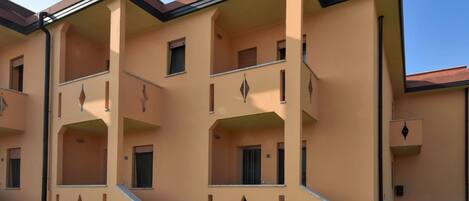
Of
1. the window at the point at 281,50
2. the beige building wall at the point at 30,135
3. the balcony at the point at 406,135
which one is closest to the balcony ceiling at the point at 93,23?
the beige building wall at the point at 30,135

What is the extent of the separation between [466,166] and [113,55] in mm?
11661

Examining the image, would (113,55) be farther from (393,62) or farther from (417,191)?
(417,191)

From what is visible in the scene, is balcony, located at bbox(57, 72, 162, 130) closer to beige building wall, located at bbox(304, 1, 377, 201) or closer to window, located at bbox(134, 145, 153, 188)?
window, located at bbox(134, 145, 153, 188)

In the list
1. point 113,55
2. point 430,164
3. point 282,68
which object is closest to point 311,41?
point 282,68

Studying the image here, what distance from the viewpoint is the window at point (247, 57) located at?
12047 mm

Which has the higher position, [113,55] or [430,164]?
[113,55]

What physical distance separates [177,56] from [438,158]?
372 inches

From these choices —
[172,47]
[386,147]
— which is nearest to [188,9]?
[172,47]

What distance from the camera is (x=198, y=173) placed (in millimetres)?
10727

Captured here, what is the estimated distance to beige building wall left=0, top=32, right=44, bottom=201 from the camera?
12711 millimetres

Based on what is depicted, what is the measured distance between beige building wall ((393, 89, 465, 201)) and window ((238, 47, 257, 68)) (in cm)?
661

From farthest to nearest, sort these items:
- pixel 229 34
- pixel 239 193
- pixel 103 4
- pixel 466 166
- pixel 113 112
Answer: pixel 466 166, pixel 229 34, pixel 103 4, pixel 113 112, pixel 239 193

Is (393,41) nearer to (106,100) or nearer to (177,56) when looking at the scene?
(177,56)

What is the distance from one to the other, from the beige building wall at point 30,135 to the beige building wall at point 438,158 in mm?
11962
